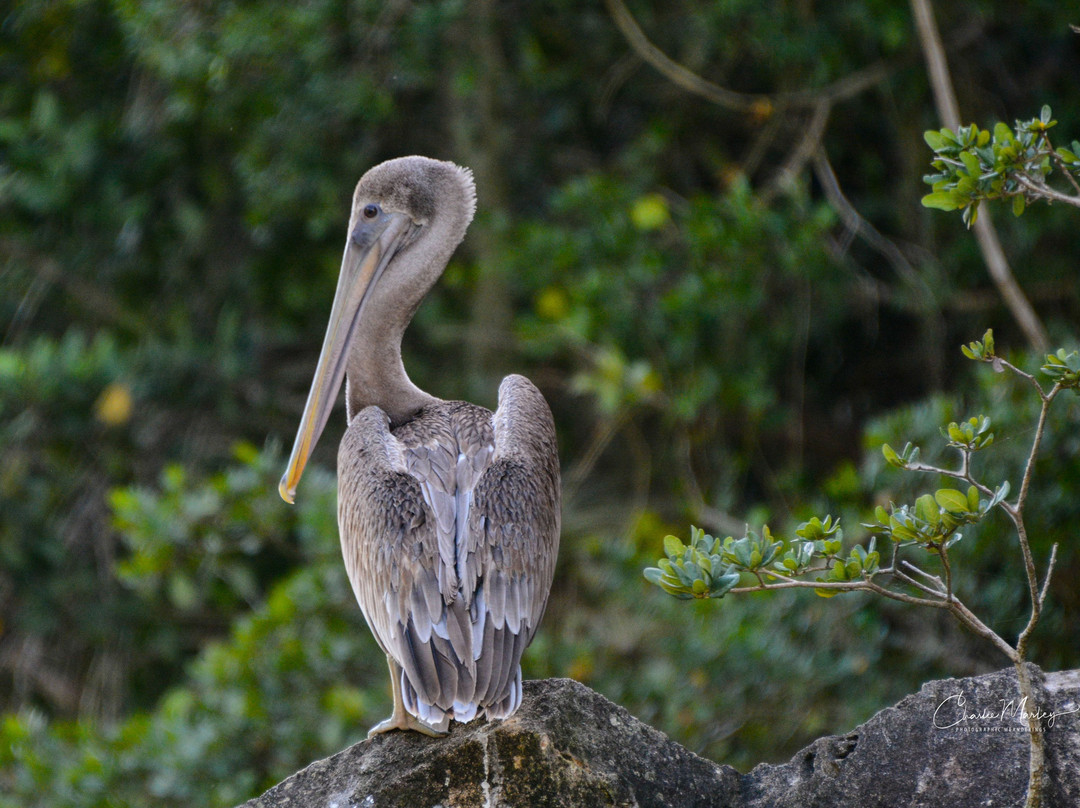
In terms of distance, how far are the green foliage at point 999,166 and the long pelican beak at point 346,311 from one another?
6.54 ft

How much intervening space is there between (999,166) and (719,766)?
63.8 inches

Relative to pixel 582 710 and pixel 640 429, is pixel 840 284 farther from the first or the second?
pixel 582 710

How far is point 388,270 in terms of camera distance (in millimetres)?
4453

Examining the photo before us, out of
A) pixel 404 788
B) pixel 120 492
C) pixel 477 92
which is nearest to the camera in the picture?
pixel 404 788

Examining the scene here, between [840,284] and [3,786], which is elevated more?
[840,284]

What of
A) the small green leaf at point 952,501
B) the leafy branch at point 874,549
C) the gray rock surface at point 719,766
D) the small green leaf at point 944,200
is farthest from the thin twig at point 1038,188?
the gray rock surface at point 719,766

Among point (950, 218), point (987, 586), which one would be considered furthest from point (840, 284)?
point (987, 586)

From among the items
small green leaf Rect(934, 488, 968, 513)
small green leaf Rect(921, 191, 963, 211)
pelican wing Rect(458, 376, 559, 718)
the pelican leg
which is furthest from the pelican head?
small green leaf Rect(934, 488, 968, 513)

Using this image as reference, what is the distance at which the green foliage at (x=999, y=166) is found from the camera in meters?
2.98

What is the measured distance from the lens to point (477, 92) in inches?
296

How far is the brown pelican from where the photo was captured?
10.6 feet

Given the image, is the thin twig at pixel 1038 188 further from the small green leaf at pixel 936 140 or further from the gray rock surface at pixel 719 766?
the gray rock surface at pixel 719 766

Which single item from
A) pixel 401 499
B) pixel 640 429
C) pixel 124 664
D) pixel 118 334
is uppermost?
pixel 401 499

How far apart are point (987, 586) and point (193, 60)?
453 centimetres
